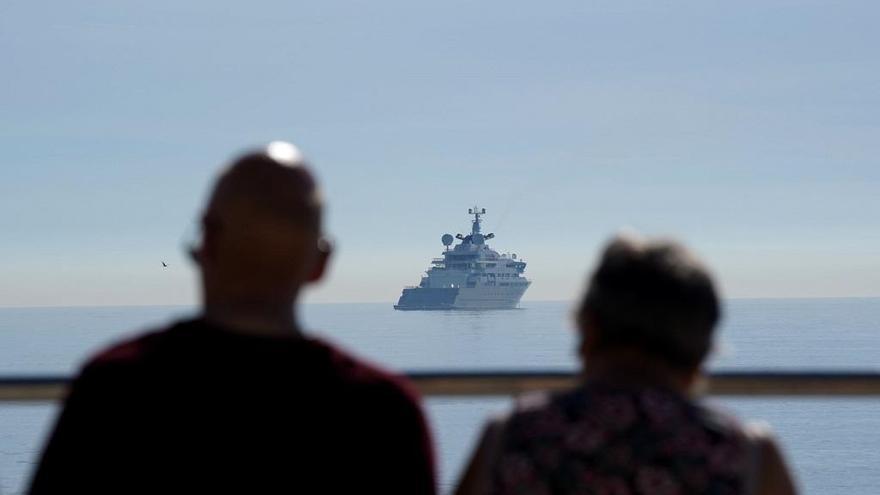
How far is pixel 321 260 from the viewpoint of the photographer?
66.9 inches

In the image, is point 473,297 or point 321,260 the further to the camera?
point 473,297

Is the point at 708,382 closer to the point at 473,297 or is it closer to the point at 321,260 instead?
the point at 321,260

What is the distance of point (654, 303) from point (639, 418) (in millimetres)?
146

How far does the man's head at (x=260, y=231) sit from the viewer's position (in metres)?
1.62

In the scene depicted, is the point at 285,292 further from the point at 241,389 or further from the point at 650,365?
the point at 650,365

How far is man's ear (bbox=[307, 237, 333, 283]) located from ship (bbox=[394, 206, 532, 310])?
97.0m

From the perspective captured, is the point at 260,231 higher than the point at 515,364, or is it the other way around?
the point at 260,231

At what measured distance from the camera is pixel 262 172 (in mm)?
1640

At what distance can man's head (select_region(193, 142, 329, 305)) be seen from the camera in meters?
1.62

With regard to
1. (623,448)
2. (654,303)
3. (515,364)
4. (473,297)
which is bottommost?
(473,297)

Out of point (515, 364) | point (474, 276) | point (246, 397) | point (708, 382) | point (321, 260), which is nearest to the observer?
point (246, 397)

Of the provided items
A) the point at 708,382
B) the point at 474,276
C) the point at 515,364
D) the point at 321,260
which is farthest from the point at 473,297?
the point at 321,260

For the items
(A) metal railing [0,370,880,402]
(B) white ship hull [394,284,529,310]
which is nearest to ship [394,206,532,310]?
(B) white ship hull [394,284,529,310]

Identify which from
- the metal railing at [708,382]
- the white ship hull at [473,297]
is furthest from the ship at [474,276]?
the metal railing at [708,382]
